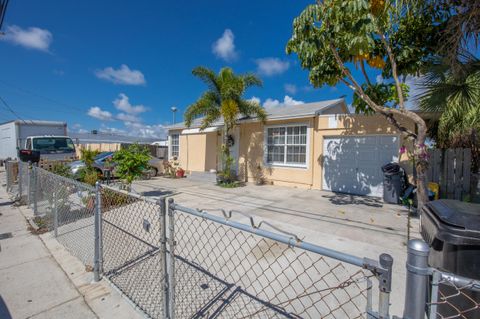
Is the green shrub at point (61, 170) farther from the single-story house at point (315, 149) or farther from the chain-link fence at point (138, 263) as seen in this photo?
the single-story house at point (315, 149)

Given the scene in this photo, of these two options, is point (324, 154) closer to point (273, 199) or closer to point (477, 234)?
point (273, 199)

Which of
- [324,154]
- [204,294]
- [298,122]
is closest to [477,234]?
[204,294]

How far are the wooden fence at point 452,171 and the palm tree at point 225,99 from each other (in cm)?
622

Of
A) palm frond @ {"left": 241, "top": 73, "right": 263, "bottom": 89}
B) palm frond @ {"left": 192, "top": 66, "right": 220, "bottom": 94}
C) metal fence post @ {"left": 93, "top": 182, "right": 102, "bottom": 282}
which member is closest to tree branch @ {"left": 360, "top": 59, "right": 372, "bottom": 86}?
palm frond @ {"left": 241, "top": 73, "right": 263, "bottom": 89}

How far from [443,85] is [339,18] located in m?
2.95

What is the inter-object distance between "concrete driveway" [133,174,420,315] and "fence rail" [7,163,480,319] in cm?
57

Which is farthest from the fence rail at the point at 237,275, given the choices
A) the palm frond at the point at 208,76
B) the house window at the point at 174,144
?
the house window at the point at 174,144

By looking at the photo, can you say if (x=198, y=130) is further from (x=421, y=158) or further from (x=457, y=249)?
(x=457, y=249)

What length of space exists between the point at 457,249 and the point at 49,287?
163 inches

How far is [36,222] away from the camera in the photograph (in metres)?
5.28

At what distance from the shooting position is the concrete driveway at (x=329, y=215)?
4.02 m

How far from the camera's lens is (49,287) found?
2953 mm

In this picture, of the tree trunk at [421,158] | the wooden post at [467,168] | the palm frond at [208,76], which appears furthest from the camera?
the palm frond at [208,76]

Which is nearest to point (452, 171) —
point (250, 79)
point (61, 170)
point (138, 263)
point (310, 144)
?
point (310, 144)
